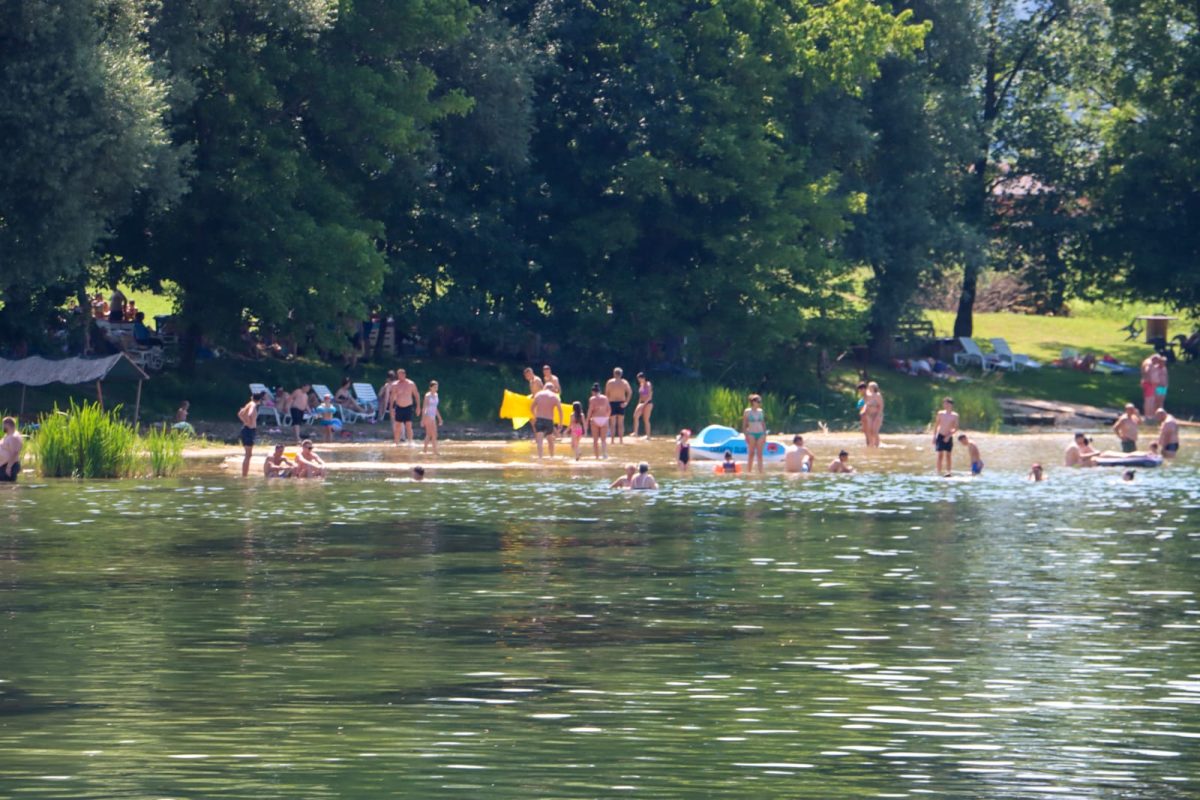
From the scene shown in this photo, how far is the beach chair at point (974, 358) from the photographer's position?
6234 centimetres

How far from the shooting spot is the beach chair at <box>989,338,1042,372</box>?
6269cm

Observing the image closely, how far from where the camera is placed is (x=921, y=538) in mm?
24266

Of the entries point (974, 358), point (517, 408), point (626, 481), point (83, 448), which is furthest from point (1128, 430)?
point (974, 358)

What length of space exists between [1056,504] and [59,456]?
16.1m

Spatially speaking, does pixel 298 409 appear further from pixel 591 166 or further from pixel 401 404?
pixel 591 166

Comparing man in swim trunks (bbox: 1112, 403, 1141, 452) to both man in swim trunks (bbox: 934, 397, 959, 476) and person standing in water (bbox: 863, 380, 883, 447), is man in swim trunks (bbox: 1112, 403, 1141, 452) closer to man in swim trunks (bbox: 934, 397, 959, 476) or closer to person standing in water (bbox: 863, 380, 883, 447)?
person standing in water (bbox: 863, 380, 883, 447)

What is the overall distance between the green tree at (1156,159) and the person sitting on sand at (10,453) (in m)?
39.9

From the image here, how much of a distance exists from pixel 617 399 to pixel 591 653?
28313mm

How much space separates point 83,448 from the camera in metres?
31.8

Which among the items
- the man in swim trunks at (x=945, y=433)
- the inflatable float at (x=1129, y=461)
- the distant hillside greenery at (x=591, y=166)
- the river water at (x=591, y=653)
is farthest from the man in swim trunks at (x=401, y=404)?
the inflatable float at (x=1129, y=461)

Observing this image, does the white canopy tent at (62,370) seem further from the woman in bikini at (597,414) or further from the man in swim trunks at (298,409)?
the woman in bikini at (597,414)

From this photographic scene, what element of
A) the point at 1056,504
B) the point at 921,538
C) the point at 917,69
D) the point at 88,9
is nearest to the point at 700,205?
→ the point at 917,69

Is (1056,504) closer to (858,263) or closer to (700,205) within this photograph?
(700,205)

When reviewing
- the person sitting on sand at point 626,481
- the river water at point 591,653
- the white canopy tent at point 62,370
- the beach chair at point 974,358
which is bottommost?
the river water at point 591,653
